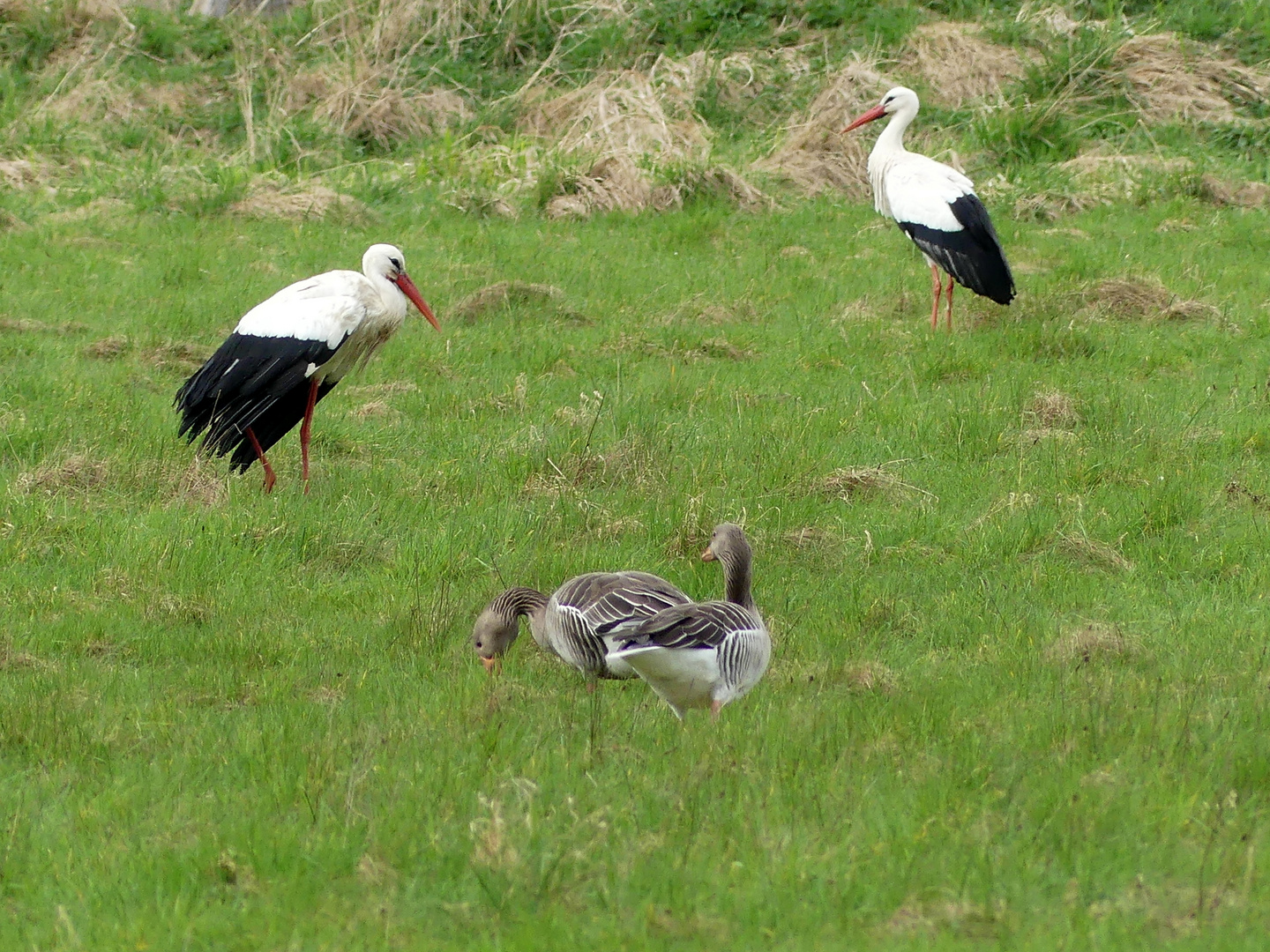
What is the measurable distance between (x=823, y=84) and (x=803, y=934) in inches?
560

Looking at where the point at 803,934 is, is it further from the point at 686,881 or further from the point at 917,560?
the point at 917,560

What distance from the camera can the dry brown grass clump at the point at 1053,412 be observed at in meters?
8.31

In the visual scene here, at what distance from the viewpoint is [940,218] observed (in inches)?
443

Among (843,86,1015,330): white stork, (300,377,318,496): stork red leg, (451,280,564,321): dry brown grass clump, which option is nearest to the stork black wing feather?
(843,86,1015,330): white stork

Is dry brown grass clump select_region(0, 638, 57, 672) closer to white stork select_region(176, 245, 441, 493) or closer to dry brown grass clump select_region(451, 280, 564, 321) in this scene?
white stork select_region(176, 245, 441, 493)

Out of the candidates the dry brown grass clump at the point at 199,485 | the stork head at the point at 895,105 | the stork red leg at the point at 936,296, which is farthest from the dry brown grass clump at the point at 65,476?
the stork head at the point at 895,105

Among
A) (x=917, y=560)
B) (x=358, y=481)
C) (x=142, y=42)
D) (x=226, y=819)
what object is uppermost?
(x=226, y=819)

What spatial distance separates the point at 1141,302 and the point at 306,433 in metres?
5.78

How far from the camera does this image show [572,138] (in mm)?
15648

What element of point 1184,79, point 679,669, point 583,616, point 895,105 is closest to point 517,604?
point 583,616

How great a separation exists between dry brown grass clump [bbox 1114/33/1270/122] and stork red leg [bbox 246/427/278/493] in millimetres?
10767

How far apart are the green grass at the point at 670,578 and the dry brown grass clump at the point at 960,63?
5175 mm

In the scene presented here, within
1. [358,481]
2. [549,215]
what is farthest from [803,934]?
[549,215]

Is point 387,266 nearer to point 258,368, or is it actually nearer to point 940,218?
point 258,368
